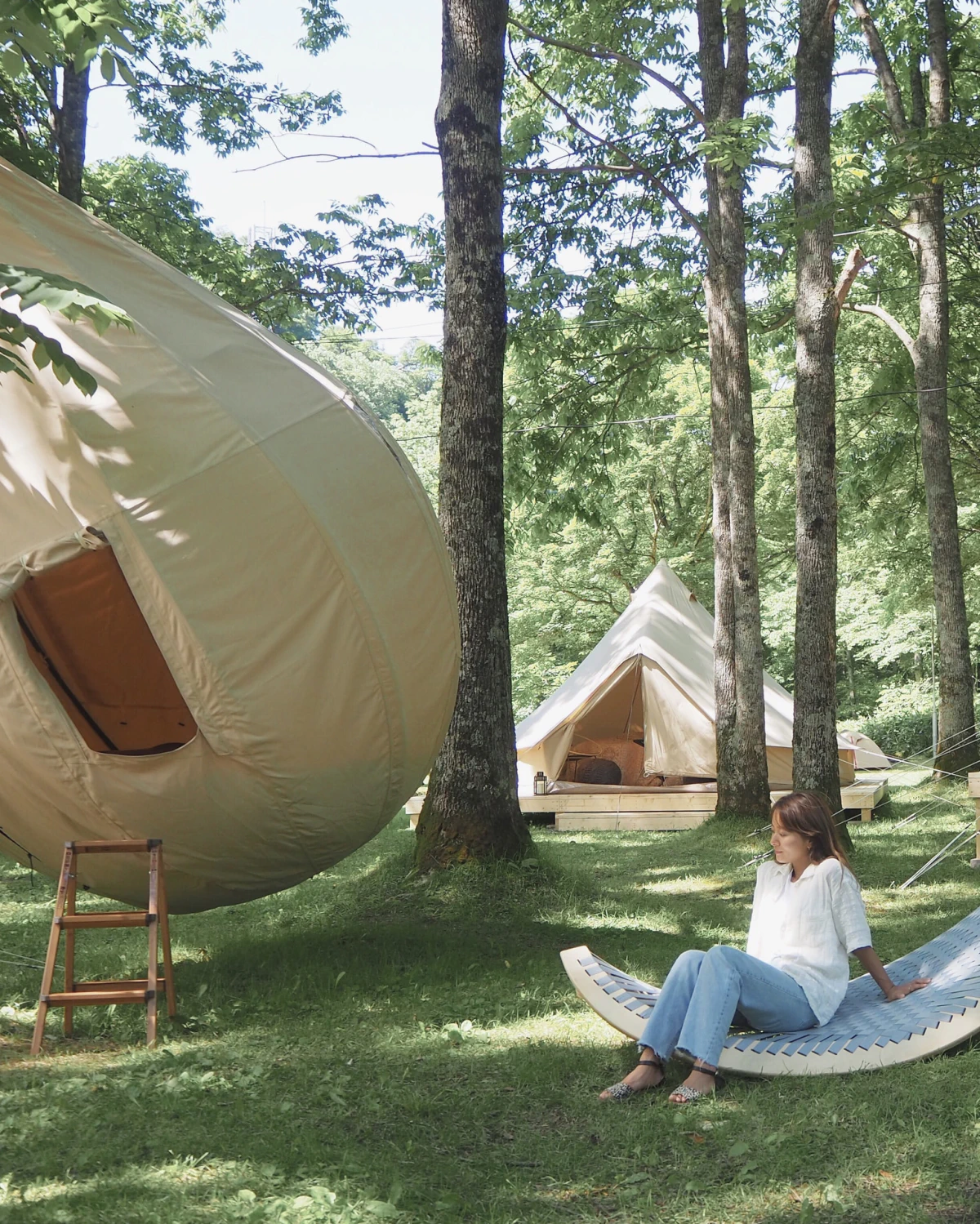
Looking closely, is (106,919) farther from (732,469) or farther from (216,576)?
(732,469)

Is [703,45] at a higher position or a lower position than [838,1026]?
higher

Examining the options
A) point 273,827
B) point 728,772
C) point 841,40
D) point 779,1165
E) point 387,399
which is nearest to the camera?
point 779,1165

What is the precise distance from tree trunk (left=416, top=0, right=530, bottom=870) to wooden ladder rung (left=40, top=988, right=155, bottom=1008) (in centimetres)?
274

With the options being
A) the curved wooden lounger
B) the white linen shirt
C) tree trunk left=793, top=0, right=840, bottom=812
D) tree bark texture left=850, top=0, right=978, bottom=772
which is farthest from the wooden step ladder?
tree bark texture left=850, top=0, right=978, bottom=772

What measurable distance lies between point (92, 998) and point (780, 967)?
9.25 ft

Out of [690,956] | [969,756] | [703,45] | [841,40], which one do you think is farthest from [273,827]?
[841,40]

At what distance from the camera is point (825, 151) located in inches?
393

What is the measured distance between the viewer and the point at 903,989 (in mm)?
4855

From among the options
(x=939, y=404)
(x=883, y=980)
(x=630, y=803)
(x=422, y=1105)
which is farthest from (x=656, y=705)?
(x=422, y=1105)

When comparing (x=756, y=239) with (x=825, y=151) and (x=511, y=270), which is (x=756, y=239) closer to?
(x=511, y=270)

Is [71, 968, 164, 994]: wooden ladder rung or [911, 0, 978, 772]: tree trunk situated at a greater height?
[911, 0, 978, 772]: tree trunk

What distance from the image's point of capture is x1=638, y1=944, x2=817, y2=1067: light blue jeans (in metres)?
4.28

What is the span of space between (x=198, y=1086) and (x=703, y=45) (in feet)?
38.4

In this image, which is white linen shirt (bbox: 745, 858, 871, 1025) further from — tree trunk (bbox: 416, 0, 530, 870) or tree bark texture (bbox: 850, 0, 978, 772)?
tree bark texture (bbox: 850, 0, 978, 772)
